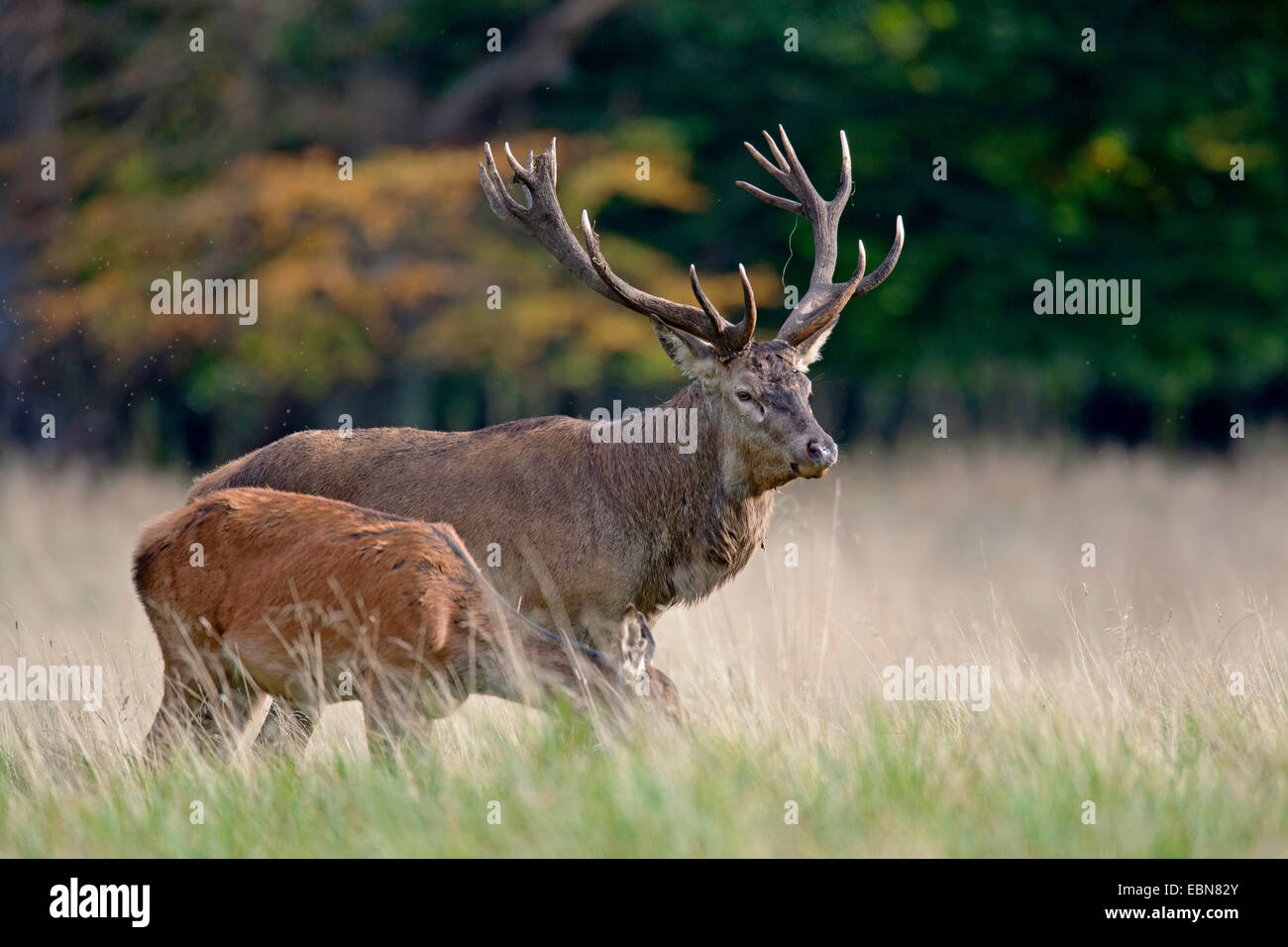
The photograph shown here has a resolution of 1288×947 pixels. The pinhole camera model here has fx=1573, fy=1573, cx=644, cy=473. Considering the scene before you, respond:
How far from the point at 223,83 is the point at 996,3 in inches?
361

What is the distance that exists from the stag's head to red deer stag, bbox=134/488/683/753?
1466mm

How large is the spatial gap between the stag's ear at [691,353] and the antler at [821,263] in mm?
356

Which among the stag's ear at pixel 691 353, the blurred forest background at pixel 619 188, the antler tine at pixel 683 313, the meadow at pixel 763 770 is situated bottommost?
the meadow at pixel 763 770

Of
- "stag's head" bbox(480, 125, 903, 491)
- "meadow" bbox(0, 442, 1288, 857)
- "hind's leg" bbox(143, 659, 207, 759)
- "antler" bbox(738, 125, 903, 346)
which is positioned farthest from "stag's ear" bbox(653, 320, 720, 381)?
"hind's leg" bbox(143, 659, 207, 759)

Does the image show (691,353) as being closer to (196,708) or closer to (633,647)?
(633,647)

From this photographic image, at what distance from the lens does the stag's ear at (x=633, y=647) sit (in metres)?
4.96

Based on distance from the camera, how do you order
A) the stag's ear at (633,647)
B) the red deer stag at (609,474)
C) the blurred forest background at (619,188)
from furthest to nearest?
the blurred forest background at (619,188), the red deer stag at (609,474), the stag's ear at (633,647)

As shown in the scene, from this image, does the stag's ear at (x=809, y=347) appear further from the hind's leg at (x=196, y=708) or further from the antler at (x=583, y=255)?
the hind's leg at (x=196, y=708)

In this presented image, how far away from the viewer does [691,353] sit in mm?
6879

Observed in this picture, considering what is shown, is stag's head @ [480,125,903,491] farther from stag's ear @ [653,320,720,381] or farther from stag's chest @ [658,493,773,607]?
stag's chest @ [658,493,773,607]

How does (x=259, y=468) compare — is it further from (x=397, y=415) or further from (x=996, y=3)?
(x=996, y=3)

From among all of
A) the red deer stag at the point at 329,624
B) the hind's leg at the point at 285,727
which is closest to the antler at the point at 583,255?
the red deer stag at the point at 329,624

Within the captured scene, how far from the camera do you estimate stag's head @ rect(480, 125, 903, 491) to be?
6.53 m

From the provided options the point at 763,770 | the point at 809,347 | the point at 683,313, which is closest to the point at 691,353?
the point at 683,313
